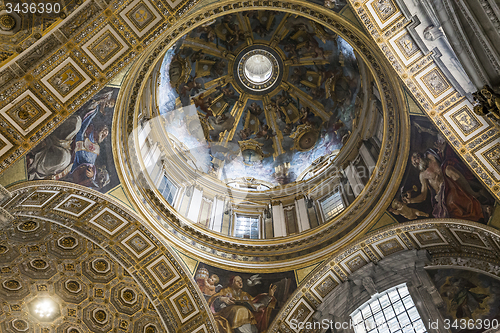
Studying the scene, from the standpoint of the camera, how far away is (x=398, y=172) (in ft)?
48.4

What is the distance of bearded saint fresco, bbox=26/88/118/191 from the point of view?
12.2m

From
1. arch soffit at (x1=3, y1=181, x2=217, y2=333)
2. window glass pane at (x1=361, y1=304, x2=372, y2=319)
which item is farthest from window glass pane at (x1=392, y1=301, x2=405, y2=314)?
arch soffit at (x1=3, y1=181, x2=217, y2=333)

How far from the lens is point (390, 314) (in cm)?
1433

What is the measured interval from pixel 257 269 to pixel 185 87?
10381mm

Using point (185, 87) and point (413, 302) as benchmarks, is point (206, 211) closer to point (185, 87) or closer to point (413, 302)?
point (185, 87)

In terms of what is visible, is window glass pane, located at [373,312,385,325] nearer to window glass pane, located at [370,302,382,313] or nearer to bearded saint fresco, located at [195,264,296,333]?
window glass pane, located at [370,302,382,313]

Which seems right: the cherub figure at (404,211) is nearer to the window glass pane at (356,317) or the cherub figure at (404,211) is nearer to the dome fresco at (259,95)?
the window glass pane at (356,317)

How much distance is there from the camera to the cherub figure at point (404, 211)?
1411 cm

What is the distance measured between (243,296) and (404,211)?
7.03 metres

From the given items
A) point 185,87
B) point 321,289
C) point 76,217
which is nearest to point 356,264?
point 321,289

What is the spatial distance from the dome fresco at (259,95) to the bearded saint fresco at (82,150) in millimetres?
5448

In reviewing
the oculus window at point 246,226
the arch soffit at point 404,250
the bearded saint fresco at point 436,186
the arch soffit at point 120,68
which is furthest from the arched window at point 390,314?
the oculus window at point 246,226

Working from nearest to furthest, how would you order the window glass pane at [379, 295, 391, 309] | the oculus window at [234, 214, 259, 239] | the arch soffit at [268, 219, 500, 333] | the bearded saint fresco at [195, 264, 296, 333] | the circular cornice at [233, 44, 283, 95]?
the arch soffit at [268, 219, 500, 333] → the window glass pane at [379, 295, 391, 309] → the bearded saint fresco at [195, 264, 296, 333] → the oculus window at [234, 214, 259, 239] → the circular cornice at [233, 44, 283, 95]

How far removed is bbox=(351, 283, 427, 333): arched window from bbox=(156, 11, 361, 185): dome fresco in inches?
293
